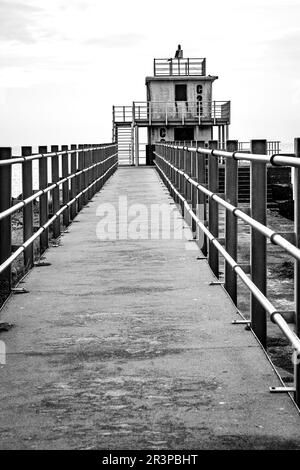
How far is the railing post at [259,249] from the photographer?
521 cm

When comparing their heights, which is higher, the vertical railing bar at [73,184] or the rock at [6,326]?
the vertical railing bar at [73,184]

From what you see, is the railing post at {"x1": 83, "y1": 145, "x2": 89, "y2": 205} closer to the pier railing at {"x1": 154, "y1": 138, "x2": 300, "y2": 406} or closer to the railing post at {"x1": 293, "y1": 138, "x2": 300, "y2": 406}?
the pier railing at {"x1": 154, "y1": 138, "x2": 300, "y2": 406}

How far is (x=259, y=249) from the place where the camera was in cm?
527

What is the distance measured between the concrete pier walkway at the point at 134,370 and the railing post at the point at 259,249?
0.11 m

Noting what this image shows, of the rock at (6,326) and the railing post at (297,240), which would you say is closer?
the railing post at (297,240)

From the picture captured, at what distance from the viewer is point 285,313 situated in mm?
4207

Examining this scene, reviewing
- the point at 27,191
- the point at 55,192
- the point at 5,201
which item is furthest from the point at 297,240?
the point at 55,192

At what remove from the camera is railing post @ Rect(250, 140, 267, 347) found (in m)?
5.21

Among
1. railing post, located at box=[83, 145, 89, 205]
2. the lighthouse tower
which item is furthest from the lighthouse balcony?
railing post, located at box=[83, 145, 89, 205]

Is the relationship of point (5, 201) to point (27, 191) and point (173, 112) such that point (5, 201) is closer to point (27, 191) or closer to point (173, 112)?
point (27, 191)

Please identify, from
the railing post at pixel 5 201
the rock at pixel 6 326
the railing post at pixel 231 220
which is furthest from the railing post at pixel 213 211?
the rock at pixel 6 326

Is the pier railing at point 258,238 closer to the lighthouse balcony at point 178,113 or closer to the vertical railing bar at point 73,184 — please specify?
the vertical railing bar at point 73,184

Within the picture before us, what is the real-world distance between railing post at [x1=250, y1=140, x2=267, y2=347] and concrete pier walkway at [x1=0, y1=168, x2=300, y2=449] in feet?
0.36

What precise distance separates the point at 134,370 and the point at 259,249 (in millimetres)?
1215
